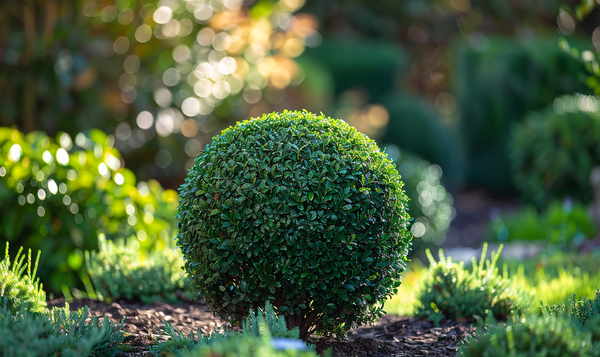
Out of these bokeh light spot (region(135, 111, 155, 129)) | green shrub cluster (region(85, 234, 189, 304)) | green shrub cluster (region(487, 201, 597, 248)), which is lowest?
green shrub cluster (region(85, 234, 189, 304))

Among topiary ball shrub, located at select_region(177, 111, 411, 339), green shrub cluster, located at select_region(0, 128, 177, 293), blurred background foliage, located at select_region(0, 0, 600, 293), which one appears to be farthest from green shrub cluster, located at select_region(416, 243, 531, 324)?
green shrub cluster, located at select_region(0, 128, 177, 293)

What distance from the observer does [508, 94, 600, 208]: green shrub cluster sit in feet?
29.9

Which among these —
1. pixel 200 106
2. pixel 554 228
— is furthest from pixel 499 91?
pixel 200 106

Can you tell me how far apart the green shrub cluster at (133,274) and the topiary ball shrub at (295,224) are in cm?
114

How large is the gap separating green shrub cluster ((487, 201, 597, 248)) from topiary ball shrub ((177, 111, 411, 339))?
5.18 meters

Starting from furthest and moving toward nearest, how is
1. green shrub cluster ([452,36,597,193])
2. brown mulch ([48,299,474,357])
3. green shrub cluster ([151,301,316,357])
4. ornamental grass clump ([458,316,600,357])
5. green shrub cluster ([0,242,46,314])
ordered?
green shrub cluster ([452,36,597,193]) → brown mulch ([48,299,474,357]) → green shrub cluster ([0,242,46,314]) → ornamental grass clump ([458,316,600,357]) → green shrub cluster ([151,301,316,357])

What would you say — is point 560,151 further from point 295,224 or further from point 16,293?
point 16,293

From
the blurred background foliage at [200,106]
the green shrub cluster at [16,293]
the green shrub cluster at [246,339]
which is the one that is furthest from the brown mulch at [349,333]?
the blurred background foliage at [200,106]

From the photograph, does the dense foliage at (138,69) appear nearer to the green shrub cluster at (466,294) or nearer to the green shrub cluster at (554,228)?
Result: the green shrub cluster at (554,228)

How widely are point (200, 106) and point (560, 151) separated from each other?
6336mm

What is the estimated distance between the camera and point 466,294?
3678mm

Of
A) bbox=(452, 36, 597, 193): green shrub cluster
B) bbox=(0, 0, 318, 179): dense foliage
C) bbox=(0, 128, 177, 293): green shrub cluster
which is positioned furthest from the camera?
bbox=(452, 36, 597, 193): green shrub cluster

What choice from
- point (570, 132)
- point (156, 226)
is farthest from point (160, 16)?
point (570, 132)

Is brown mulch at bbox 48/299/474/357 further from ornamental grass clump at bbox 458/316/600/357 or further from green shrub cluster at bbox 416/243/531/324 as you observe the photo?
ornamental grass clump at bbox 458/316/600/357
